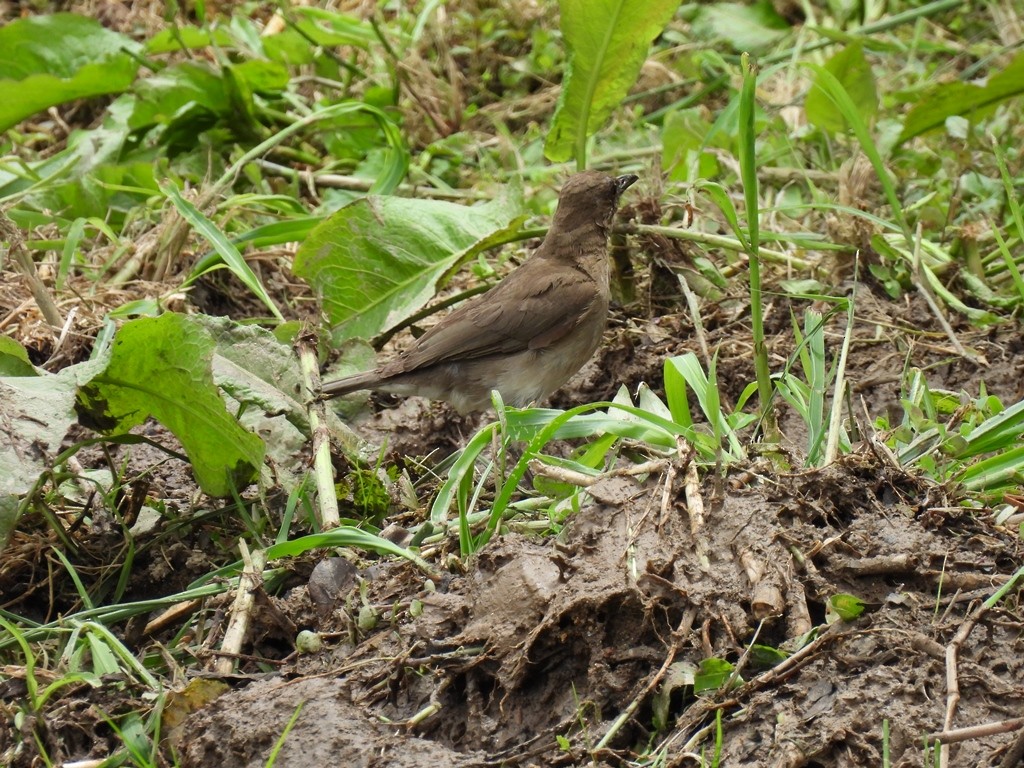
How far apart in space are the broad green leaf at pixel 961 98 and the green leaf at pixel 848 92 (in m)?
0.23

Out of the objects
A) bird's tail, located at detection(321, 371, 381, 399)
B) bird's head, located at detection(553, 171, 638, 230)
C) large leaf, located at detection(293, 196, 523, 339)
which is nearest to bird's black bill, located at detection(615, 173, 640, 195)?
bird's head, located at detection(553, 171, 638, 230)

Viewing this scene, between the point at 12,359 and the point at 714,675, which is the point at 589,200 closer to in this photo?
the point at 12,359

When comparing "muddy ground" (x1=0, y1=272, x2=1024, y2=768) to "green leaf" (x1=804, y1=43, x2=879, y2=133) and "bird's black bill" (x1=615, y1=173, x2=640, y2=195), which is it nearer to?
"bird's black bill" (x1=615, y1=173, x2=640, y2=195)

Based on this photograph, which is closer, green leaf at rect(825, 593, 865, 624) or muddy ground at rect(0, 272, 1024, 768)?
muddy ground at rect(0, 272, 1024, 768)

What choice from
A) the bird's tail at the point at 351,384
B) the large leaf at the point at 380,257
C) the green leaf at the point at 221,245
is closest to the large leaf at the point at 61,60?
the green leaf at the point at 221,245

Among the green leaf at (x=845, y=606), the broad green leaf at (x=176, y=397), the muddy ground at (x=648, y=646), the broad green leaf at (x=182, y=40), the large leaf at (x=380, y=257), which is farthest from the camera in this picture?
the broad green leaf at (x=182, y=40)

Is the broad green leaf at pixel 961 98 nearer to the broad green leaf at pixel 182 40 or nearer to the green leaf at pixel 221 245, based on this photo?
the green leaf at pixel 221 245

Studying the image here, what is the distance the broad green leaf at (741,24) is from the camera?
8.48 m

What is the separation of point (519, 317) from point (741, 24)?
13.1ft

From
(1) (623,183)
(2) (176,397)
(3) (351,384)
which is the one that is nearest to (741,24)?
(1) (623,183)

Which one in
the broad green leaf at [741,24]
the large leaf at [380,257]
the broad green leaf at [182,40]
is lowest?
the broad green leaf at [741,24]

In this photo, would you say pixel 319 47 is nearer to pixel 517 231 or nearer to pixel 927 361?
pixel 517 231

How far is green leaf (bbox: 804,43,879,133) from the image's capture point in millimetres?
6555

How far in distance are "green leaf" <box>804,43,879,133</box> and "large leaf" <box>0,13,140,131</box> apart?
11.8ft
